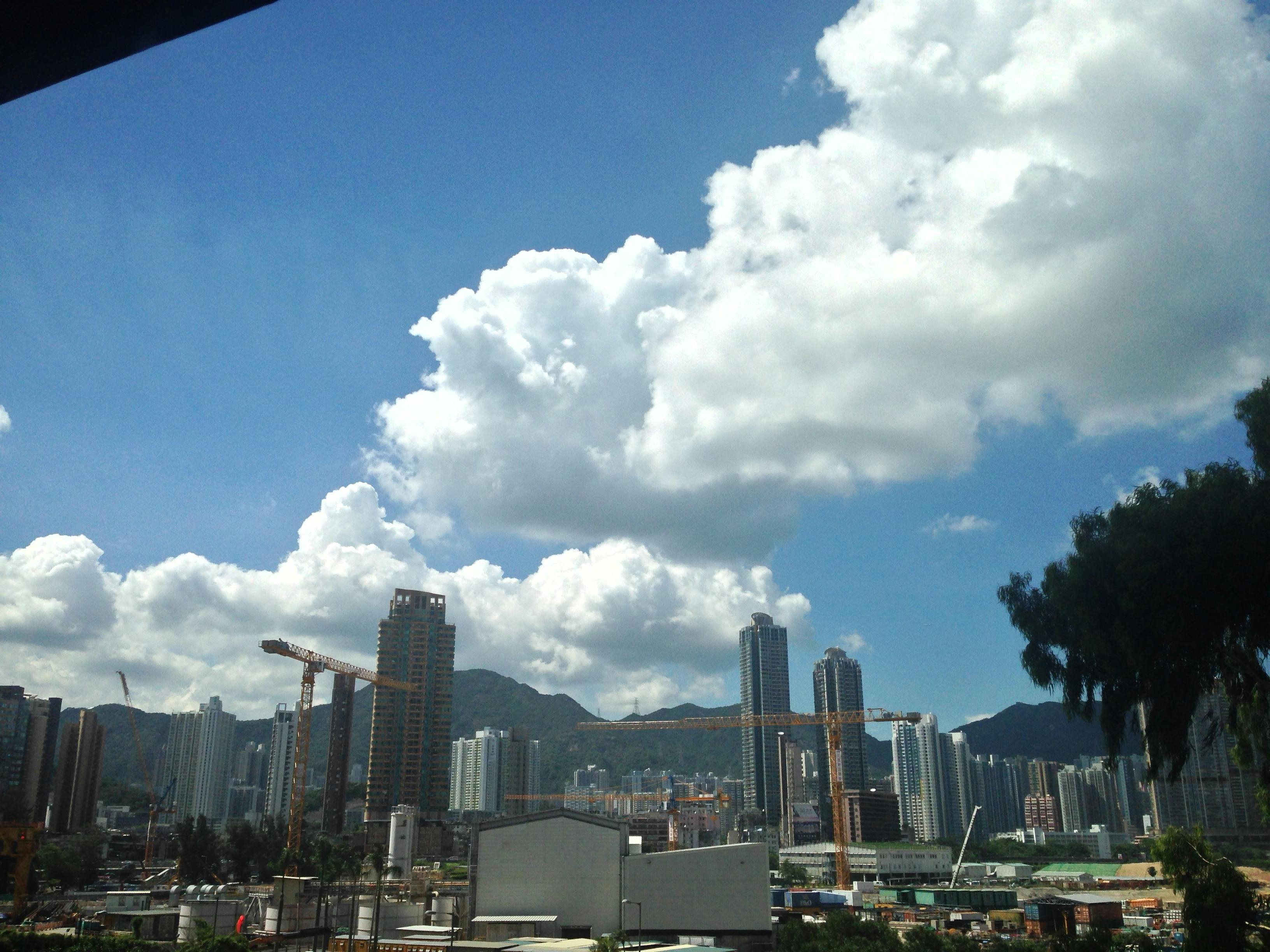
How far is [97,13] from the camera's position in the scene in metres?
3.12

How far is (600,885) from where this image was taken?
41469mm

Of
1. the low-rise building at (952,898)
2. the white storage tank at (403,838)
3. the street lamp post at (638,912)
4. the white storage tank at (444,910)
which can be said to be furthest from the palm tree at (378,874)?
the low-rise building at (952,898)

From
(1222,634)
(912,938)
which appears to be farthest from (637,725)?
(1222,634)

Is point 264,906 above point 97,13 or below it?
below

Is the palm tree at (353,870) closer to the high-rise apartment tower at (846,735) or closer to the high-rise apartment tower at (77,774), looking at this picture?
the high-rise apartment tower at (77,774)

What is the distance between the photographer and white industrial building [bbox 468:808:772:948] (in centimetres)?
3925

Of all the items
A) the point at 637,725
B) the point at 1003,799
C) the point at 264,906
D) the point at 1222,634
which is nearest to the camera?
the point at 1222,634

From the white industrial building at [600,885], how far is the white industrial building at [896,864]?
205 feet

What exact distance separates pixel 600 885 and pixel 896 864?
2696 inches

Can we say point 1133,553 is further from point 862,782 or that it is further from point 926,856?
point 862,782

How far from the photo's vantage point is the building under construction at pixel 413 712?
4284 inches

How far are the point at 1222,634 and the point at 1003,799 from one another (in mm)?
205512

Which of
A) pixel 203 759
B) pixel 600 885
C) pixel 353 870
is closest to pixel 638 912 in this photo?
pixel 600 885

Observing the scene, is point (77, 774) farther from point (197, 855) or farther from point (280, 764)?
point (280, 764)
